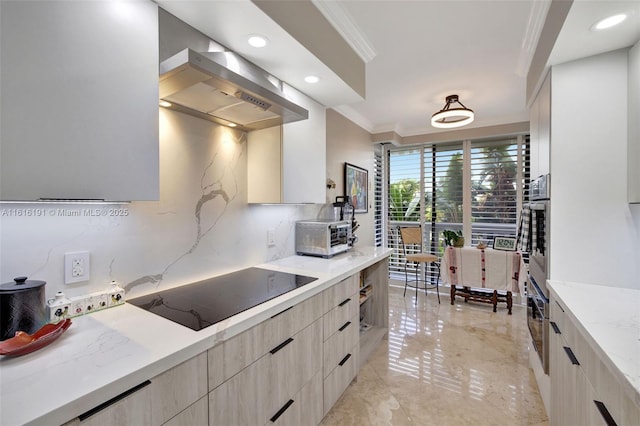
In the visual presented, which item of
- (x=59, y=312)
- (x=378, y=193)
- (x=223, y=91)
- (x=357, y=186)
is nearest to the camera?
(x=59, y=312)

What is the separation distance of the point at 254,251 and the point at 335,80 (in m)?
1.34

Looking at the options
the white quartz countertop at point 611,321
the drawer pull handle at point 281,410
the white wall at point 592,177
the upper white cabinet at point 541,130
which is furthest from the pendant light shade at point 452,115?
the drawer pull handle at point 281,410

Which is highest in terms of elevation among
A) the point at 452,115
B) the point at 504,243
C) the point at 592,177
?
the point at 452,115

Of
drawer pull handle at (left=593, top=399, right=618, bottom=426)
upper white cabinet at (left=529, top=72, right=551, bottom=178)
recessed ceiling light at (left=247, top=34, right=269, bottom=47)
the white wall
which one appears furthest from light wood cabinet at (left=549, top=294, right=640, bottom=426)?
recessed ceiling light at (left=247, top=34, right=269, bottom=47)

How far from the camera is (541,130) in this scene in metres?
1.93

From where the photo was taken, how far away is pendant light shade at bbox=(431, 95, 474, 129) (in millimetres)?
2882

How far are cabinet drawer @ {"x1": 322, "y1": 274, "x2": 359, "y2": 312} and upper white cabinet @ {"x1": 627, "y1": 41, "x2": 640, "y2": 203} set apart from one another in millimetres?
1606

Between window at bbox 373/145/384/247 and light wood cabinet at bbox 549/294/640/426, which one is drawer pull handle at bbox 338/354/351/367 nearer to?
light wood cabinet at bbox 549/294/640/426

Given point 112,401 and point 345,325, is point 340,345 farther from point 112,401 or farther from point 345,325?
point 112,401

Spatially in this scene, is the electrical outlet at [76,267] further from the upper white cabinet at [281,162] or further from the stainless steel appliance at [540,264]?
the stainless steel appliance at [540,264]

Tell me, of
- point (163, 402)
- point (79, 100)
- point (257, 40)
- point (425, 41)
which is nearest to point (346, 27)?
point (425, 41)

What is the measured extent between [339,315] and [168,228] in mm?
1172

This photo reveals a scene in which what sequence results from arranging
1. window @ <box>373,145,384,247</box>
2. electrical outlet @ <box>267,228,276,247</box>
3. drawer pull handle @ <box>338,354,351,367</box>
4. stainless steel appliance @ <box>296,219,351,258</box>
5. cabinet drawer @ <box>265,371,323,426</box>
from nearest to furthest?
cabinet drawer @ <box>265,371,323,426</box> → drawer pull handle @ <box>338,354,351,367</box> → electrical outlet @ <box>267,228,276,247</box> → stainless steel appliance @ <box>296,219,351,258</box> → window @ <box>373,145,384,247</box>

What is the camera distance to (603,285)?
156 cm
